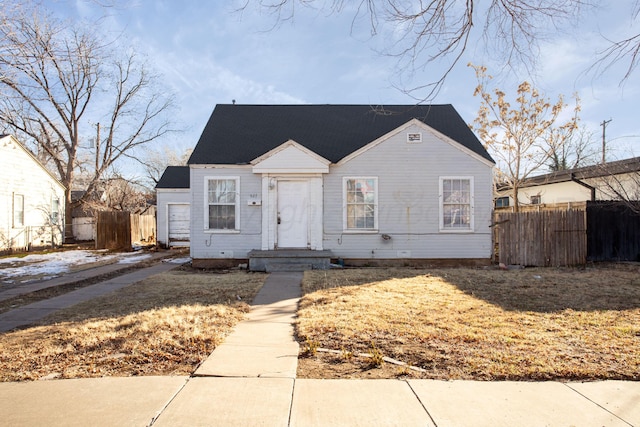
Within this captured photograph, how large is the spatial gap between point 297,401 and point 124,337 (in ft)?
8.78

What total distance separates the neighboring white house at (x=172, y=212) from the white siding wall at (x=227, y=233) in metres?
8.01

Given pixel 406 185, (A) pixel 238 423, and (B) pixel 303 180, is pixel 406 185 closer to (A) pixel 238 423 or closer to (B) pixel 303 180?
(B) pixel 303 180

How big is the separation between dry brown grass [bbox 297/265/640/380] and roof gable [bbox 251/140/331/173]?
393 centimetres

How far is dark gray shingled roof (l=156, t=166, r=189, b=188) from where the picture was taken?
20.3m

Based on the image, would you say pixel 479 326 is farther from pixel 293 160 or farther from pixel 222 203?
pixel 222 203

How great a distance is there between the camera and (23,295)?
8.12 m

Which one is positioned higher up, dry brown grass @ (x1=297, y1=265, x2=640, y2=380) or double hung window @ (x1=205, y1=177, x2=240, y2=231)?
double hung window @ (x1=205, y1=177, x2=240, y2=231)

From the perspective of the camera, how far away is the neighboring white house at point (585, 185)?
13.8 meters

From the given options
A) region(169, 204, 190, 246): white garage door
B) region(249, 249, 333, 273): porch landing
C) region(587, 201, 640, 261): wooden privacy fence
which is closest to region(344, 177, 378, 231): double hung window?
region(249, 249, 333, 273): porch landing

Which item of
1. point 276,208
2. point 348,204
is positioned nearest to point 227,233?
point 276,208

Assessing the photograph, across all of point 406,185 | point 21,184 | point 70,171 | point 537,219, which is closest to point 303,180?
point 406,185

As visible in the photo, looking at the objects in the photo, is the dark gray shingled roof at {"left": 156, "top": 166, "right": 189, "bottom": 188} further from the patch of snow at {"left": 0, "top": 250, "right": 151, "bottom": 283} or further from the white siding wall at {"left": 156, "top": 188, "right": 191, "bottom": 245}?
the patch of snow at {"left": 0, "top": 250, "right": 151, "bottom": 283}

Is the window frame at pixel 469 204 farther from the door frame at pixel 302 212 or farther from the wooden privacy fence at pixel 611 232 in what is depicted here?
the door frame at pixel 302 212

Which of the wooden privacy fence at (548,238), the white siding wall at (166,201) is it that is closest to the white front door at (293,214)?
the wooden privacy fence at (548,238)
